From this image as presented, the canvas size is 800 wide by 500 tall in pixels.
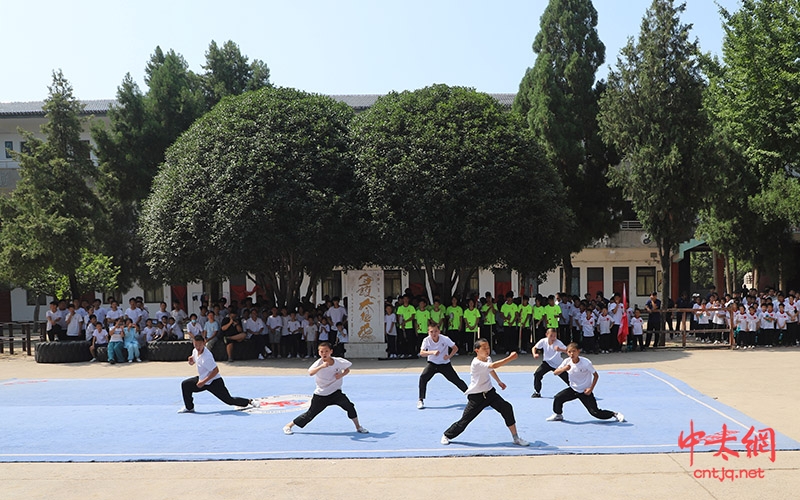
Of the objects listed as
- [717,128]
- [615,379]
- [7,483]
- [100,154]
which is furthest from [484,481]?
[100,154]

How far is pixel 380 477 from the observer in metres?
8.84

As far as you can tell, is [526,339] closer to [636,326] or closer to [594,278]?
[636,326]

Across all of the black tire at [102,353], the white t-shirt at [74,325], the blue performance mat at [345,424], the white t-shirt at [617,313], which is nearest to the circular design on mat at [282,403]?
the blue performance mat at [345,424]

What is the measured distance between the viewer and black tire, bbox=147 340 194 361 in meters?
21.5

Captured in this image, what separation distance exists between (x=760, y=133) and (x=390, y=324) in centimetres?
1580

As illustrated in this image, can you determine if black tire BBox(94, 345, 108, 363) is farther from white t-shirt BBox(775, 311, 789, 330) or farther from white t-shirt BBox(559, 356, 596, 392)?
white t-shirt BBox(775, 311, 789, 330)

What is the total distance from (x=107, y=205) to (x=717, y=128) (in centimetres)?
2335

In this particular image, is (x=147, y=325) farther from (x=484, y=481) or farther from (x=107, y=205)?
(x=484, y=481)

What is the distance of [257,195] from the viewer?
20.9 metres

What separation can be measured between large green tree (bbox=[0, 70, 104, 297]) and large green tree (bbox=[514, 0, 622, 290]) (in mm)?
15769

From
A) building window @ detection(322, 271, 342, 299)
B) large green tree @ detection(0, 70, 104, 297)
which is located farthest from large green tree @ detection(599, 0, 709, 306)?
building window @ detection(322, 271, 342, 299)

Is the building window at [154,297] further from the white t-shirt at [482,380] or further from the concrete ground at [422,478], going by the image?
the white t-shirt at [482,380]

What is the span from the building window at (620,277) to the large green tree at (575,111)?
1572 centimetres

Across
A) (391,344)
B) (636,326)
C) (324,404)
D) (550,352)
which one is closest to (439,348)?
(550,352)
